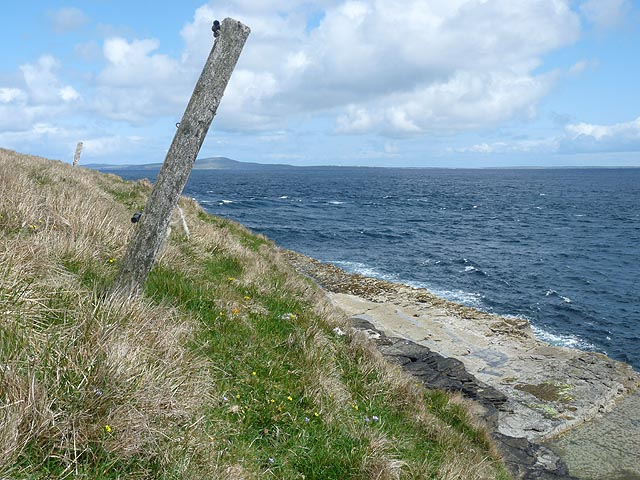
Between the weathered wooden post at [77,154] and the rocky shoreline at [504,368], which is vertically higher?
the weathered wooden post at [77,154]

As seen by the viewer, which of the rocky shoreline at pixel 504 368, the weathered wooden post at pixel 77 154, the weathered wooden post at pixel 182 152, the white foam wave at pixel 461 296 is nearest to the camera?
the weathered wooden post at pixel 182 152

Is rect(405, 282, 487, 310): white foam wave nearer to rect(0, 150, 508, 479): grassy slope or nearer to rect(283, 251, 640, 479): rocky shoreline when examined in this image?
rect(283, 251, 640, 479): rocky shoreline

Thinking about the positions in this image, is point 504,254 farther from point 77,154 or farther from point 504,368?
point 77,154

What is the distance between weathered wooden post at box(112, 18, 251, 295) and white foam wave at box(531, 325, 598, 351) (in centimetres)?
2269

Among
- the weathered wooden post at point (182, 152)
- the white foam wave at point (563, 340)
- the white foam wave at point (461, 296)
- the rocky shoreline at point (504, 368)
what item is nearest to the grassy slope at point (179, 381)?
the weathered wooden post at point (182, 152)

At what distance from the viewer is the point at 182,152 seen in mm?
5941

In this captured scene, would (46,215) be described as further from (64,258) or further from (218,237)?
(218,237)

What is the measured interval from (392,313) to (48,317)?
1973 cm

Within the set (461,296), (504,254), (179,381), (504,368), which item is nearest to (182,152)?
(179,381)

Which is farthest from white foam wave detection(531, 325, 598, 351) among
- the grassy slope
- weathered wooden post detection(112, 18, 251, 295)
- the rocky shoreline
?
weathered wooden post detection(112, 18, 251, 295)

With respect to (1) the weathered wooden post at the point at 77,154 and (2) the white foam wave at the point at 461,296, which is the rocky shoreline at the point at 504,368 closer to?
(2) the white foam wave at the point at 461,296

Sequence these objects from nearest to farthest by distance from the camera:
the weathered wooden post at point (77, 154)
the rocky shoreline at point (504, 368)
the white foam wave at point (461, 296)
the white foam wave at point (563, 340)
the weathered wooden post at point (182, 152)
Result: the weathered wooden post at point (182, 152), the rocky shoreline at point (504, 368), the white foam wave at point (563, 340), the white foam wave at point (461, 296), the weathered wooden post at point (77, 154)

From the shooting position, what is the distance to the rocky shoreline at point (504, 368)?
47.4 feet

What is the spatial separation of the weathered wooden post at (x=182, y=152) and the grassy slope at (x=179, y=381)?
0.60m
